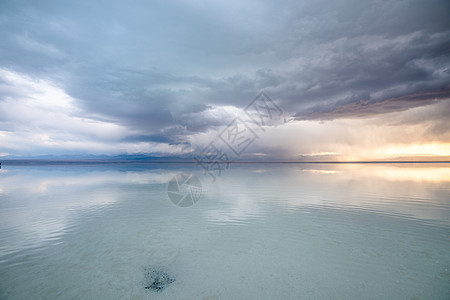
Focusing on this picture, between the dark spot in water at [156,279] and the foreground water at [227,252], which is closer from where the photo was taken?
the foreground water at [227,252]

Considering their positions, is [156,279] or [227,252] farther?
[227,252]

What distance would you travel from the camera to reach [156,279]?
24.6ft

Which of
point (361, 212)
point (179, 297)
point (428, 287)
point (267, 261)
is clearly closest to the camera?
point (179, 297)

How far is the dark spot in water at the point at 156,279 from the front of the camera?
7.04 meters

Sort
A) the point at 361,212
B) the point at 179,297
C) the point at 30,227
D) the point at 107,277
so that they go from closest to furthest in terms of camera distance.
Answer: the point at 179,297, the point at 107,277, the point at 30,227, the point at 361,212

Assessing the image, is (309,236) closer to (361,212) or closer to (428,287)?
(428,287)

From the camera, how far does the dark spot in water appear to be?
7039mm

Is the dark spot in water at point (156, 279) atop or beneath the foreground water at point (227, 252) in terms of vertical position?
beneath

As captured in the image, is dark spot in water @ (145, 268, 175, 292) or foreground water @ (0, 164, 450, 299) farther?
dark spot in water @ (145, 268, 175, 292)

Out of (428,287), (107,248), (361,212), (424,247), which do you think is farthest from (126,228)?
(361,212)

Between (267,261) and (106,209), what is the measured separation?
568 inches

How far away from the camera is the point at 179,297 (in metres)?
6.51

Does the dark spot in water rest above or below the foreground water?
below

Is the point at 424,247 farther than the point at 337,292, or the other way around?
the point at 424,247
